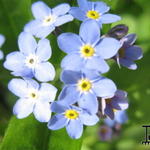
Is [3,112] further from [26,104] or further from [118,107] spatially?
[118,107]

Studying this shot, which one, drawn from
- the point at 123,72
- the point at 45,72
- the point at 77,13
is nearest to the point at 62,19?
the point at 77,13

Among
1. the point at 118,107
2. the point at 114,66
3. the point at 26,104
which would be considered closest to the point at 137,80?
the point at 114,66

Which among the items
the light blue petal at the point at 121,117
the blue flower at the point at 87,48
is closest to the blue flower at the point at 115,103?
the blue flower at the point at 87,48

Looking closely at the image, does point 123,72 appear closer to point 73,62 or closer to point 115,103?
point 115,103

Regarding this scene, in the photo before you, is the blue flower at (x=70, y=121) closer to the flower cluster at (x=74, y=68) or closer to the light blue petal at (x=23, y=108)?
the flower cluster at (x=74, y=68)

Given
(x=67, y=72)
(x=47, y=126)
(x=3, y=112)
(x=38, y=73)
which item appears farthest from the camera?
(x=3, y=112)

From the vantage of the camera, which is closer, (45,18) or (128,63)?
(128,63)

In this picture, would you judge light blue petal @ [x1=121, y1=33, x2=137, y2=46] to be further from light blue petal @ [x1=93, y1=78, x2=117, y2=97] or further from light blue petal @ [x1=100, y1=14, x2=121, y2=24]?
light blue petal @ [x1=93, y1=78, x2=117, y2=97]

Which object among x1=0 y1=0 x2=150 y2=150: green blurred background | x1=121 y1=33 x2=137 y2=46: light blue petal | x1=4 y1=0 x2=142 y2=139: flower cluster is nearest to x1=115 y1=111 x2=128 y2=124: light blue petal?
x1=0 y1=0 x2=150 y2=150: green blurred background
